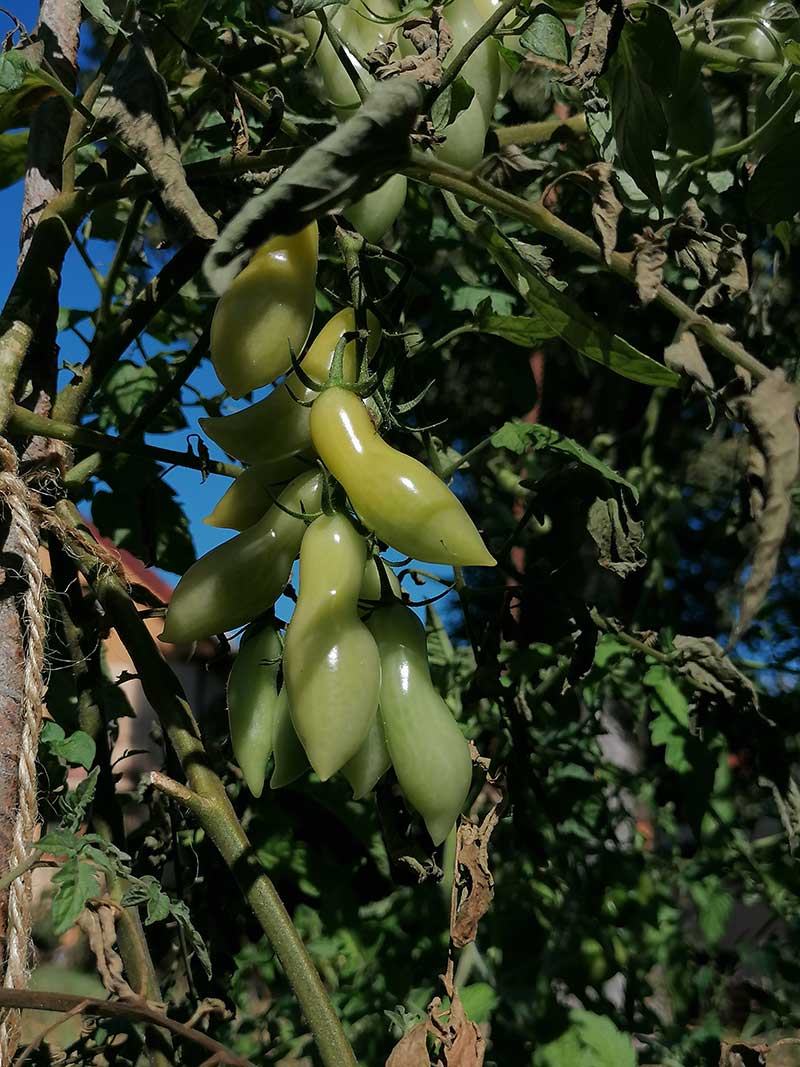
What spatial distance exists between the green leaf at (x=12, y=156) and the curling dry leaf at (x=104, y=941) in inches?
27.1

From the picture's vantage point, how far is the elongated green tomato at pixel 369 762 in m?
0.63

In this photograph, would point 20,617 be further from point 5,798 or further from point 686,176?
point 686,176

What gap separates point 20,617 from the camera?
2.27 feet

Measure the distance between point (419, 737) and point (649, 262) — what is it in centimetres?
31

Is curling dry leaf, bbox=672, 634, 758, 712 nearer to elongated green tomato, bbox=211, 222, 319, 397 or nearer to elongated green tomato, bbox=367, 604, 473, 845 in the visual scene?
elongated green tomato, bbox=367, 604, 473, 845

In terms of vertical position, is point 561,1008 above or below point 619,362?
below

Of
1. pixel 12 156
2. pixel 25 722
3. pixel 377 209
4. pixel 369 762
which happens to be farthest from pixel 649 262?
pixel 12 156

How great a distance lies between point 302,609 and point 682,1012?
1.34 meters

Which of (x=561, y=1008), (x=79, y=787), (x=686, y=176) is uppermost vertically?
(x=686, y=176)

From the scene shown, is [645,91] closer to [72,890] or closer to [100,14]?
[100,14]

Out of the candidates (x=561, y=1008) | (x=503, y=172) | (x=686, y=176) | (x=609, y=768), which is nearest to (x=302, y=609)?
(x=503, y=172)

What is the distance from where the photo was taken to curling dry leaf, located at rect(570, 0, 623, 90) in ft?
1.92

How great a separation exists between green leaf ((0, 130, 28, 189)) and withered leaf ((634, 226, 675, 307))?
65 centimetres

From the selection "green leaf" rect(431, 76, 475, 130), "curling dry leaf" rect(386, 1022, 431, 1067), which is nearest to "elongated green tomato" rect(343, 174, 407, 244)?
"green leaf" rect(431, 76, 475, 130)
